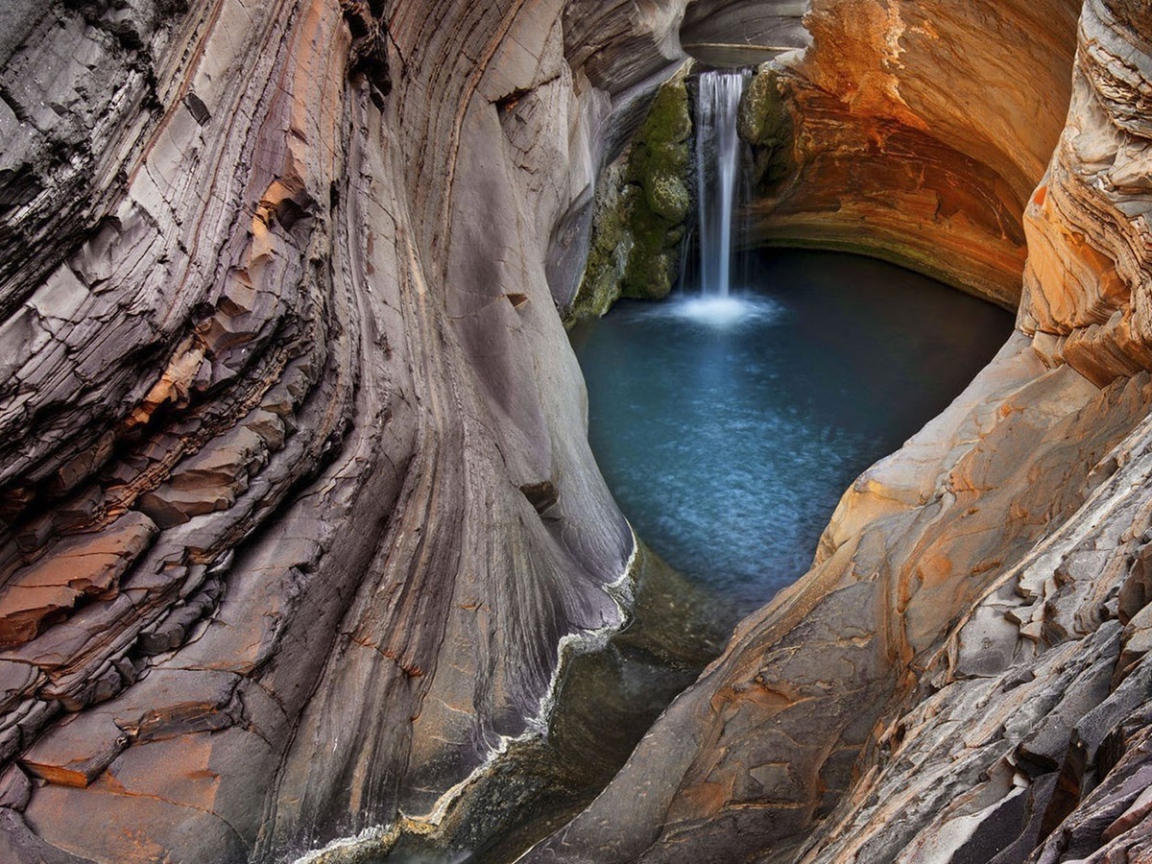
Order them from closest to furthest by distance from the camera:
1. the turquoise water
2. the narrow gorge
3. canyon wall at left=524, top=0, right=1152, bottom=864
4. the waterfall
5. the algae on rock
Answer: canyon wall at left=524, top=0, right=1152, bottom=864
the narrow gorge
the turquoise water
the algae on rock
the waterfall

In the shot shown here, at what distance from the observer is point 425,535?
18.1 ft

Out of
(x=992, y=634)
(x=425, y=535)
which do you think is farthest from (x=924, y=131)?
(x=992, y=634)

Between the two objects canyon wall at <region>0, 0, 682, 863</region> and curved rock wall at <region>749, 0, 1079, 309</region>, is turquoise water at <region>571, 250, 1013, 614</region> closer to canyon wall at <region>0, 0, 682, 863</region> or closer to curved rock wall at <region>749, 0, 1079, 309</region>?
curved rock wall at <region>749, 0, 1079, 309</region>

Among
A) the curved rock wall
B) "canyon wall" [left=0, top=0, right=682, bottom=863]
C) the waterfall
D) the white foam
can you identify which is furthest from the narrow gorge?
the waterfall

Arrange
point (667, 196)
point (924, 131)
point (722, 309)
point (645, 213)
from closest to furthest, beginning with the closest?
1. point (924, 131)
2. point (667, 196)
3. point (722, 309)
4. point (645, 213)

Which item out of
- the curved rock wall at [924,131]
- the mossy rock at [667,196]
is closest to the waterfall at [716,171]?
the mossy rock at [667,196]

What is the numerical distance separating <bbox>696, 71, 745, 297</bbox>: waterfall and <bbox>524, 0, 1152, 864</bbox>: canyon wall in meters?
5.57

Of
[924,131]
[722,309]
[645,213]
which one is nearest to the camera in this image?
[924,131]

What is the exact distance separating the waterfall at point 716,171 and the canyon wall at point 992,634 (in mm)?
5569

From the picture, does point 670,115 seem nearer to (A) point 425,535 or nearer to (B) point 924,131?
(B) point 924,131

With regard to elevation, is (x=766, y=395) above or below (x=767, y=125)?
below

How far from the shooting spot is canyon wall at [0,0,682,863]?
12.2 feet

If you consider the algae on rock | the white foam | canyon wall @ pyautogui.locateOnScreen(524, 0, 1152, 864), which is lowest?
canyon wall @ pyautogui.locateOnScreen(524, 0, 1152, 864)

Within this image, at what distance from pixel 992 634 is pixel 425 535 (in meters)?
3.12
